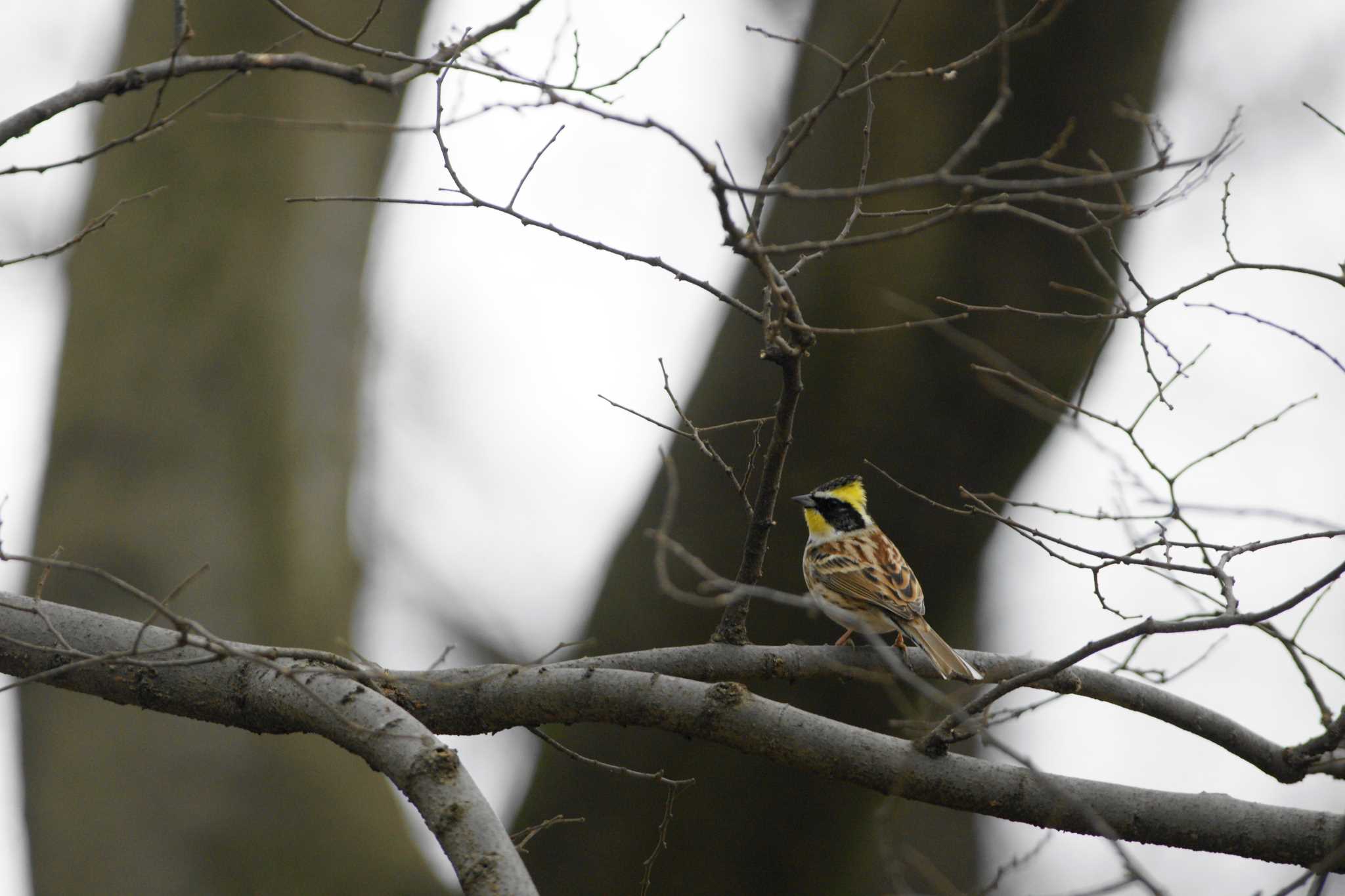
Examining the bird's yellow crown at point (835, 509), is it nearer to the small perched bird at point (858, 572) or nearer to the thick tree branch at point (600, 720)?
A: the small perched bird at point (858, 572)

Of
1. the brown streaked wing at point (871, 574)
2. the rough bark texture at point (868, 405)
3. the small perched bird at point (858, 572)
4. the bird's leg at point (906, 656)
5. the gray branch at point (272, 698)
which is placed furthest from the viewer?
the rough bark texture at point (868, 405)

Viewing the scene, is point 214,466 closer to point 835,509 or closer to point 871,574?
point 835,509

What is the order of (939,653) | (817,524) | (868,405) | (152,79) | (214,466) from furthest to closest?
(214,466) → (817,524) → (868,405) → (939,653) → (152,79)

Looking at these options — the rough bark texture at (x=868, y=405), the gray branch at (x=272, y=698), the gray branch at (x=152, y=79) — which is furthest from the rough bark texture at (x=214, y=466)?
the gray branch at (x=152, y=79)

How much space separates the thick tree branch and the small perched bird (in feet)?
2.95

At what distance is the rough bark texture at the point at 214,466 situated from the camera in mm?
6082

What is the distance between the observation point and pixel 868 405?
5535mm

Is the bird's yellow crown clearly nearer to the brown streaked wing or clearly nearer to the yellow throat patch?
the yellow throat patch

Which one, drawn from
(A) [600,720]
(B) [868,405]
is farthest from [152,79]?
(B) [868,405]

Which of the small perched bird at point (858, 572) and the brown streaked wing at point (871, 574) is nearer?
the small perched bird at point (858, 572)

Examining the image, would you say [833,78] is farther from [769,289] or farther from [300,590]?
[300,590]

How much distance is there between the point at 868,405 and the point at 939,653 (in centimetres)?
196

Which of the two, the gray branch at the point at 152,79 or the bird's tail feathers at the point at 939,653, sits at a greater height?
the gray branch at the point at 152,79

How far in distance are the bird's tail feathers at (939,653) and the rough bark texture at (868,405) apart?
106 centimetres
